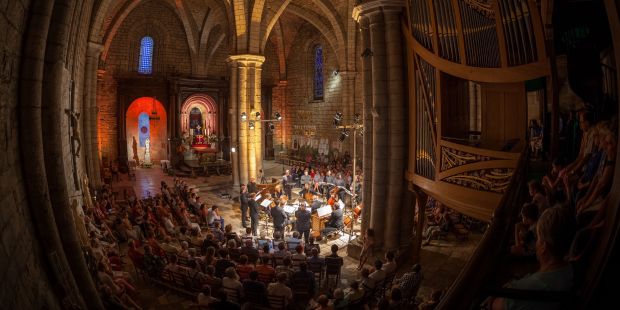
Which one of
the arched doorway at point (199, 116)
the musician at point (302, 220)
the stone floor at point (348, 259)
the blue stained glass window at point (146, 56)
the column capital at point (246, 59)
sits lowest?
the stone floor at point (348, 259)

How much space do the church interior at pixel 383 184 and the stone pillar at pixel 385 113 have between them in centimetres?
4

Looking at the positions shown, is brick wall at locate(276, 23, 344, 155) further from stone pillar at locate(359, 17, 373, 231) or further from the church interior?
stone pillar at locate(359, 17, 373, 231)

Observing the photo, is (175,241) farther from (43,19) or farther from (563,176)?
(563,176)

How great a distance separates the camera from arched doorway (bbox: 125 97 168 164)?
27.2 m

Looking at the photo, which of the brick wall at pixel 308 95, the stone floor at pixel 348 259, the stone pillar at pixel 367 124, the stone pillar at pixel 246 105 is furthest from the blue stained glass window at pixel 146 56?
the stone pillar at pixel 367 124

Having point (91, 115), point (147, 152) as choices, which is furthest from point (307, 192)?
point (147, 152)

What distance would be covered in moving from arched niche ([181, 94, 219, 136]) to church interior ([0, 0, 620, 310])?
7.85 m

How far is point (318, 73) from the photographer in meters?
28.1

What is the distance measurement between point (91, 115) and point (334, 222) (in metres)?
10.9

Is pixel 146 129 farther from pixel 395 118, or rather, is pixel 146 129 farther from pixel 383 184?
pixel 395 118

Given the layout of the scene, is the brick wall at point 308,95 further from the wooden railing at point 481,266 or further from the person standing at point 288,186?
the wooden railing at point 481,266

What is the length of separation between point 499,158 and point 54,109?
6.51 meters

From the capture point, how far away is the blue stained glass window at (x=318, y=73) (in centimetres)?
2791

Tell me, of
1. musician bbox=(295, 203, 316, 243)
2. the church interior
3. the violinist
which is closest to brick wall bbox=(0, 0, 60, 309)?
the church interior
